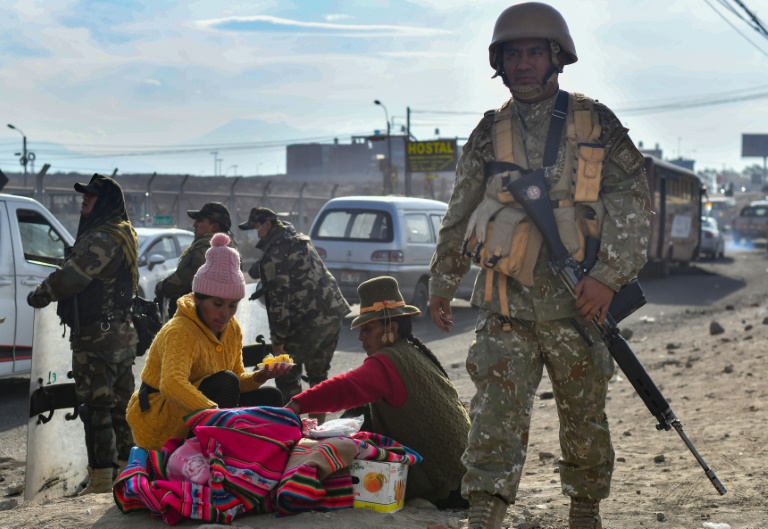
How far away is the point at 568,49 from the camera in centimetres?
376

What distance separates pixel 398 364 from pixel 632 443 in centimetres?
270

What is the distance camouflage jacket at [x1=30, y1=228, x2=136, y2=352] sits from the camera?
541 cm

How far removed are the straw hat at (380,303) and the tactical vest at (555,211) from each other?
93 cm

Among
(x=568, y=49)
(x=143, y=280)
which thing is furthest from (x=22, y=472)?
(x=143, y=280)

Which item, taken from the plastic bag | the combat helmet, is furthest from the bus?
the combat helmet

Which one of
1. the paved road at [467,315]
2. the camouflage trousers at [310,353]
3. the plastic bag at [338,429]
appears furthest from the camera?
the paved road at [467,315]

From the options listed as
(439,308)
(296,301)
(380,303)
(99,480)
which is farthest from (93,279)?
(439,308)

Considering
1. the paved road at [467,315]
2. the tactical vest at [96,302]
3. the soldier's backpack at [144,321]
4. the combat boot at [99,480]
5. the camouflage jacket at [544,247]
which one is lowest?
the paved road at [467,315]

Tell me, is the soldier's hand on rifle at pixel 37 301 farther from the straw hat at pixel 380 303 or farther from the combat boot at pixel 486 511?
the combat boot at pixel 486 511

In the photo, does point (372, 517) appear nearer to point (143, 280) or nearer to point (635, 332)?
point (143, 280)

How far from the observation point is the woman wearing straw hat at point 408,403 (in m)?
4.29

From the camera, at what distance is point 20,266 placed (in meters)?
8.10

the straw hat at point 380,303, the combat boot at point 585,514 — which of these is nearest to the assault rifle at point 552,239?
the combat boot at point 585,514

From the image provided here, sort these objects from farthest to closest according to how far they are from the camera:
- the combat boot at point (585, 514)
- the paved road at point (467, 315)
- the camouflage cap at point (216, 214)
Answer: the paved road at point (467, 315) → the camouflage cap at point (216, 214) → the combat boot at point (585, 514)
